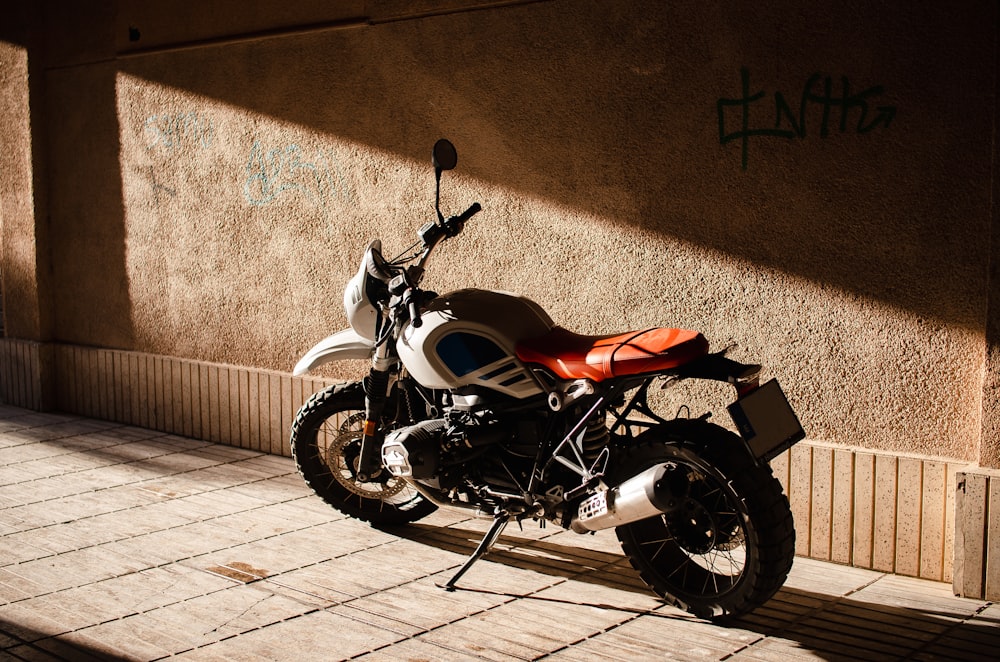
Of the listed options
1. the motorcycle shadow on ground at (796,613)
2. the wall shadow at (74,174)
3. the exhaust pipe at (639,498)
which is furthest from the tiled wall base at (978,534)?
the wall shadow at (74,174)

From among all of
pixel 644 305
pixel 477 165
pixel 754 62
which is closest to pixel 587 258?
pixel 644 305

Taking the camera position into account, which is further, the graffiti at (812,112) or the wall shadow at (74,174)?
the wall shadow at (74,174)

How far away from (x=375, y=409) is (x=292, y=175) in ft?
7.54

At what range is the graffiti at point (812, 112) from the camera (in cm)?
437

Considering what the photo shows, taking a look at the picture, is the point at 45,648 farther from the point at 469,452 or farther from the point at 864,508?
the point at 864,508

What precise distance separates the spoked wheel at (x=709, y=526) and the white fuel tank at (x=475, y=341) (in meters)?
0.59

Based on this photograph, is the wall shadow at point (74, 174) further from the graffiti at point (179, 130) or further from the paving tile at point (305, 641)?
the paving tile at point (305, 641)

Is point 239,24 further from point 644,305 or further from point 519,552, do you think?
point 519,552

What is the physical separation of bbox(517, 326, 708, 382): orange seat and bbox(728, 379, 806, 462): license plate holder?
0.26 metres

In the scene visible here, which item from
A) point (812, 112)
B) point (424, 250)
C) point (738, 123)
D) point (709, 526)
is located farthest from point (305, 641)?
point (812, 112)

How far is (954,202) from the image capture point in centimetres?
419

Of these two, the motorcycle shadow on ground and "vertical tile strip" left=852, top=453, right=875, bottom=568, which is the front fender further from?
"vertical tile strip" left=852, top=453, right=875, bottom=568

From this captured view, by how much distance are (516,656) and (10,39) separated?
260 inches

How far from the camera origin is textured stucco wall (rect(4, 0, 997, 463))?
427 cm
